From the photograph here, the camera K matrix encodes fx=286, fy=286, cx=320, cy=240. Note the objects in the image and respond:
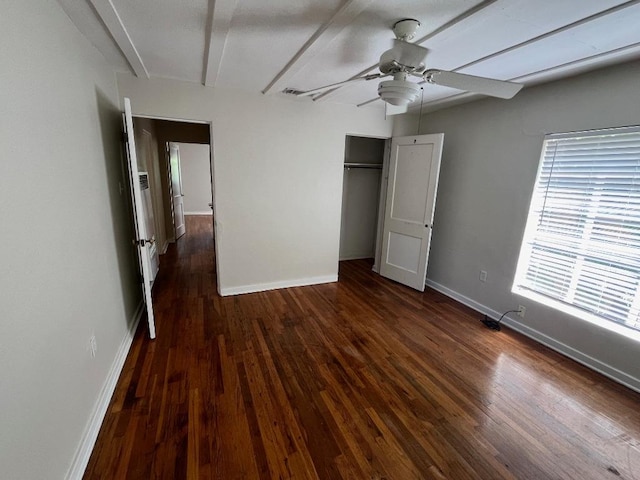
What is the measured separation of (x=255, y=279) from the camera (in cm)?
357

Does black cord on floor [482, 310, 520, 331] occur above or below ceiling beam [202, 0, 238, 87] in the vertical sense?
below

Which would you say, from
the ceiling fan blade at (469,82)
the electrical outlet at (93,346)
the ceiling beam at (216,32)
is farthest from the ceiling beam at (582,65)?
the electrical outlet at (93,346)

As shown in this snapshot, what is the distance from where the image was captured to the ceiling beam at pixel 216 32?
4.85 ft

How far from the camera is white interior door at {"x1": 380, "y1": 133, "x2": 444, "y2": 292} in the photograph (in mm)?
3467

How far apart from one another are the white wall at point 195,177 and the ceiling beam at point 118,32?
6.85 m

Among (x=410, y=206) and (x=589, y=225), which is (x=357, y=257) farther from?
(x=589, y=225)

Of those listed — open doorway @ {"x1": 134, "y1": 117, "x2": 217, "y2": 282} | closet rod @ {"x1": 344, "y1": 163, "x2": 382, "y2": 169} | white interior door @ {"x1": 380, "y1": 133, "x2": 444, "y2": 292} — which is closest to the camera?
white interior door @ {"x1": 380, "y1": 133, "x2": 444, "y2": 292}

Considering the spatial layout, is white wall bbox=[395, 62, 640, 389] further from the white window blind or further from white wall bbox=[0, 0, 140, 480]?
white wall bbox=[0, 0, 140, 480]

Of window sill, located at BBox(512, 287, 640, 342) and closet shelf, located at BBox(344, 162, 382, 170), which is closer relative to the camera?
window sill, located at BBox(512, 287, 640, 342)

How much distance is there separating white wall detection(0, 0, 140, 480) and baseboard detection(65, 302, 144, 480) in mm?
43

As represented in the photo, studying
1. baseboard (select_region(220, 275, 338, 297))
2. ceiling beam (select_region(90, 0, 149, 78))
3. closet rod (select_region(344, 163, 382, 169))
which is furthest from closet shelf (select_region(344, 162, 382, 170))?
ceiling beam (select_region(90, 0, 149, 78))

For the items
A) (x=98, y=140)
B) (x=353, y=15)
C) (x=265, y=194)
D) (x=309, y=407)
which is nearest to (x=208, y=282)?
(x=265, y=194)

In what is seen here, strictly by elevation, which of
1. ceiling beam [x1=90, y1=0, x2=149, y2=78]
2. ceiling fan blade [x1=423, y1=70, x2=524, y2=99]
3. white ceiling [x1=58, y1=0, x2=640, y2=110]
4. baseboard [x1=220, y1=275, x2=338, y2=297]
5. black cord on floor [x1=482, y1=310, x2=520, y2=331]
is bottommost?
black cord on floor [x1=482, y1=310, x2=520, y2=331]

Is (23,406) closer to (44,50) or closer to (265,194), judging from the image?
(44,50)
